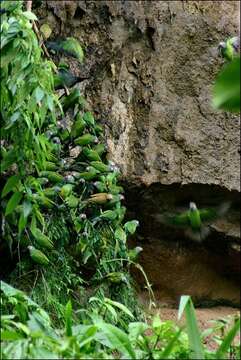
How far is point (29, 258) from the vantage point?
2568 millimetres

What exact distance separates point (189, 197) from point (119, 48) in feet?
2.22

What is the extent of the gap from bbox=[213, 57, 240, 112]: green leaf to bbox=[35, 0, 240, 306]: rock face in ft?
5.15

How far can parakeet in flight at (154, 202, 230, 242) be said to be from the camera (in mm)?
3075

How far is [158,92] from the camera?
10.3 ft

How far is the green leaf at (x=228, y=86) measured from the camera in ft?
4.67

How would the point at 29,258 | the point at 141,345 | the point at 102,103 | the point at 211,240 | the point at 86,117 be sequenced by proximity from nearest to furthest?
the point at 141,345 → the point at 29,258 → the point at 86,117 → the point at 102,103 → the point at 211,240

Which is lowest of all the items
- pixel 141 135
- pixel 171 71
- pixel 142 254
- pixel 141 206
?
pixel 142 254

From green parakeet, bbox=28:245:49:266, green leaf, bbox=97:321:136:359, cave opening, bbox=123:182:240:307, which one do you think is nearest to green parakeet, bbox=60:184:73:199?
green parakeet, bbox=28:245:49:266

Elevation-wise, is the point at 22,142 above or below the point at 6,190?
above

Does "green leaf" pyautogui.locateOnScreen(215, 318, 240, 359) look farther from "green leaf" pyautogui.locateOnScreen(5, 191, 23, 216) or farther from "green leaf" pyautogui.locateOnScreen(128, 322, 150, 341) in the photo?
"green leaf" pyautogui.locateOnScreen(5, 191, 23, 216)

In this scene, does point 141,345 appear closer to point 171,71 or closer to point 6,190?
point 6,190

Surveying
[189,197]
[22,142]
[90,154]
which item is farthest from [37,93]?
[189,197]

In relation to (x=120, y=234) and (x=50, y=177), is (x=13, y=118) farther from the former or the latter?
(x=120, y=234)

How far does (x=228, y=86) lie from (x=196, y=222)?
152cm
